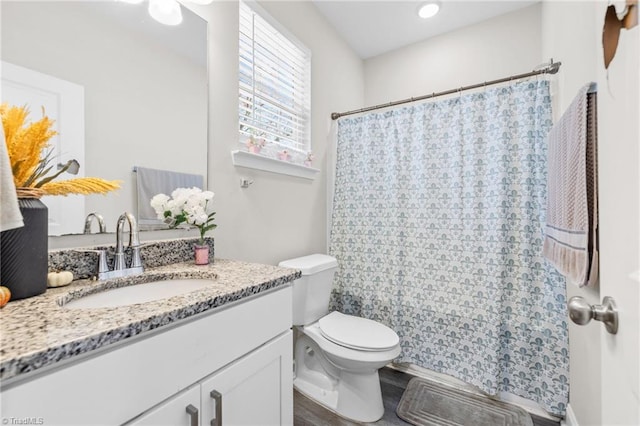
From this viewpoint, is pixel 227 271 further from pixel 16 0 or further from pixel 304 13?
pixel 304 13

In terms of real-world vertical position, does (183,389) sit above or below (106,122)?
below

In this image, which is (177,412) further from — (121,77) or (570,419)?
(570,419)

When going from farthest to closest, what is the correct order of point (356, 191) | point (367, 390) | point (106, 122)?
point (356, 191)
point (367, 390)
point (106, 122)

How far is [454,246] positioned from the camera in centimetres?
183

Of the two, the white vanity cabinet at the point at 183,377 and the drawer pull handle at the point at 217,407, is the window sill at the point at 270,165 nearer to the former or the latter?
the white vanity cabinet at the point at 183,377

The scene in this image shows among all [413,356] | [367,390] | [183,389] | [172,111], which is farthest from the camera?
[413,356]

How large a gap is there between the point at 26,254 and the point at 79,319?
0.31 metres

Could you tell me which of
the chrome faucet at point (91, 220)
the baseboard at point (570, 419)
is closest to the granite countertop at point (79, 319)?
the chrome faucet at point (91, 220)

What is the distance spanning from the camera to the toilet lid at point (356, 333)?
1487 millimetres

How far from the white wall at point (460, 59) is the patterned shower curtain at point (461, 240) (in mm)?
605

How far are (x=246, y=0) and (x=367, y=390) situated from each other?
229 centimetres

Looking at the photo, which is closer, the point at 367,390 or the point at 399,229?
the point at 367,390

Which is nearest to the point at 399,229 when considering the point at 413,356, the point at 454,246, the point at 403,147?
the point at 454,246

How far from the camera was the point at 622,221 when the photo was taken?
1.54ft
